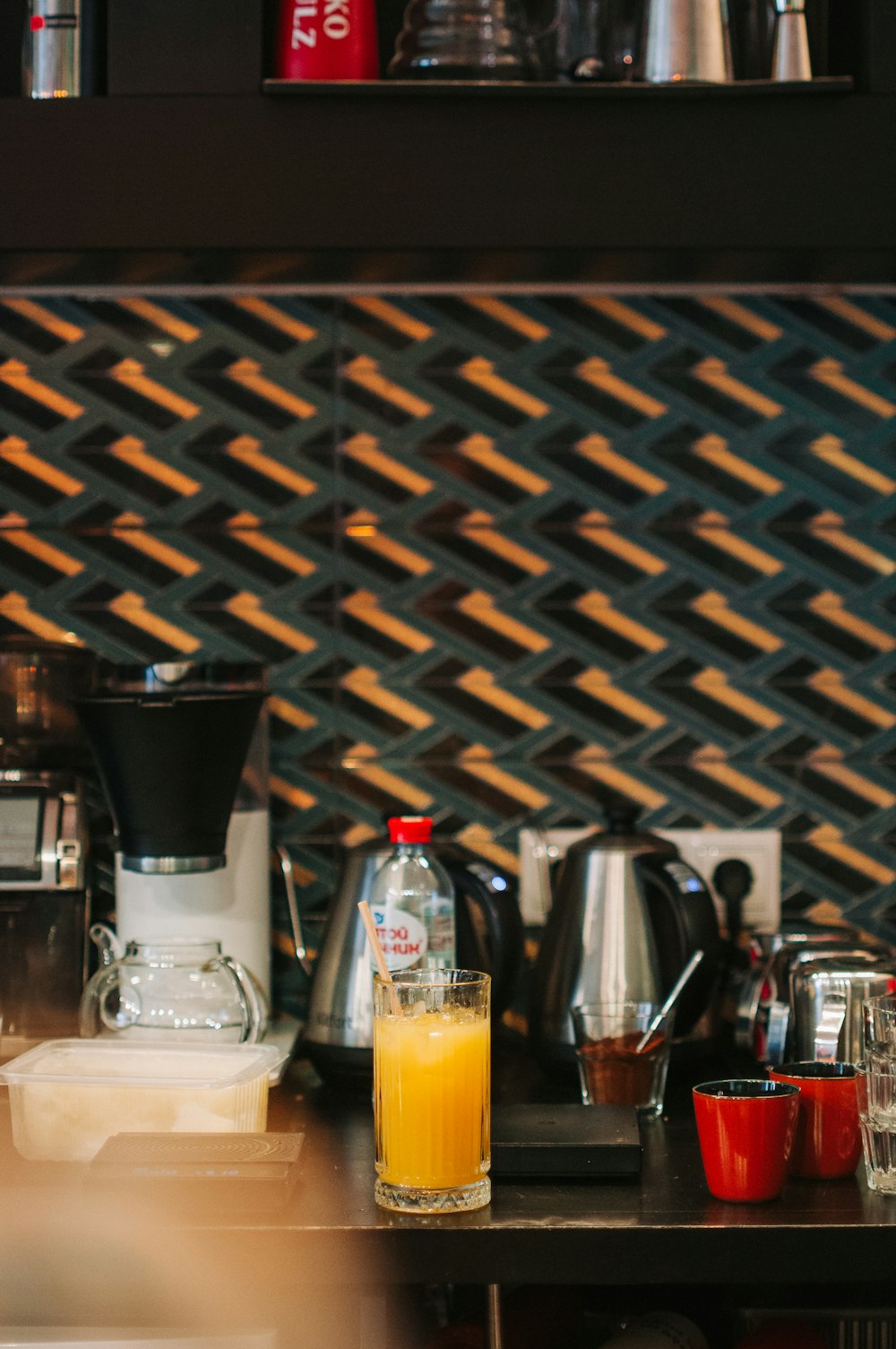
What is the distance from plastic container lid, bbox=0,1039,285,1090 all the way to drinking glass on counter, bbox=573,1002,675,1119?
0.29 meters

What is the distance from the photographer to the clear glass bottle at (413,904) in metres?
1.36

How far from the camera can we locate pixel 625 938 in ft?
4.61

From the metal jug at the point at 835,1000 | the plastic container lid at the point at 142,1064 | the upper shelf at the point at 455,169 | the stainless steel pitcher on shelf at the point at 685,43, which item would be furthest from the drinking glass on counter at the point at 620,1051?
the stainless steel pitcher on shelf at the point at 685,43

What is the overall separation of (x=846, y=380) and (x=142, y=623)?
0.92 m

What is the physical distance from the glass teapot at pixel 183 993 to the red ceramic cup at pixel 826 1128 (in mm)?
513

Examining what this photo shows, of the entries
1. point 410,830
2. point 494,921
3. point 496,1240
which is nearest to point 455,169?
point 410,830

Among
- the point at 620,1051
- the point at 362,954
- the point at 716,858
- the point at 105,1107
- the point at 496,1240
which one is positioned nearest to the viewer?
the point at 496,1240

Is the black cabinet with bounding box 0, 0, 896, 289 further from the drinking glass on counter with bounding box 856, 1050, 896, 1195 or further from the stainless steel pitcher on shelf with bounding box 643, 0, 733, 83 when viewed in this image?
the drinking glass on counter with bounding box 856, 1050, 896, 1195

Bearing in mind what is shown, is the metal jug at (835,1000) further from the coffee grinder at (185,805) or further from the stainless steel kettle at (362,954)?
the coffee grinder at (185,805)

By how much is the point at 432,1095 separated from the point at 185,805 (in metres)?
0.43

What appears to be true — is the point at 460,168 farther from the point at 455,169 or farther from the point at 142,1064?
the point at 142,1064

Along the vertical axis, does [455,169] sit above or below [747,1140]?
above


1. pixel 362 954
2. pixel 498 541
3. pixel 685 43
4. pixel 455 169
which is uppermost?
pixel 685 43

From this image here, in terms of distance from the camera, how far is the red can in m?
1.41
